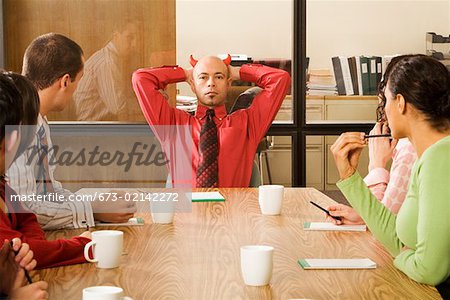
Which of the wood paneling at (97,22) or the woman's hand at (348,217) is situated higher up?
the wood paneling at (97,22)

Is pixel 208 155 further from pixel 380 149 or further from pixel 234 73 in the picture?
pixel 380 149

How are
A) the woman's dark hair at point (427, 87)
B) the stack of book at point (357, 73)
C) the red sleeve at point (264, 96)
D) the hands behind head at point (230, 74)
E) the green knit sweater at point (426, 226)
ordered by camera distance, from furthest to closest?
1. the stack of book at point (357, 73)
2. the hands behind head at point (230, 74)
3. the red sleeve at point (264, 96)
4. the woman's dark hair at point (427, 87)
5. the green knit sweater at point (426, 226)

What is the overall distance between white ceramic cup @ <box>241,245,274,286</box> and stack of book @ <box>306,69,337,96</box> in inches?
142

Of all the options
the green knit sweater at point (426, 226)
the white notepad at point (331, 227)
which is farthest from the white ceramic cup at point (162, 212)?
the green knit sweater at point (426, 226)

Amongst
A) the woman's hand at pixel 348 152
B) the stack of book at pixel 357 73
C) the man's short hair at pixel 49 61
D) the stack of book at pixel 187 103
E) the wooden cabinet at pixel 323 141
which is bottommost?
the wooden cabinet at pixel 323 141

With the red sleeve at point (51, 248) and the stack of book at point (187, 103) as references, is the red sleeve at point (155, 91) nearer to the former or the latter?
the stack of book at point (187, 103)

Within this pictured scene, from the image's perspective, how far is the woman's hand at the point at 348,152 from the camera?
7.23ft

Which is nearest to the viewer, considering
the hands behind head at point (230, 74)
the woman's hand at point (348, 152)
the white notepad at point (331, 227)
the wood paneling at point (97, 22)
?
the woman's hand at point (348, 152)

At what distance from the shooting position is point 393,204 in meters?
2.55

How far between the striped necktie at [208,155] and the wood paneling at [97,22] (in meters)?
1.33

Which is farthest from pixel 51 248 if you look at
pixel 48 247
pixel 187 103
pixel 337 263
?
pixel 187 103

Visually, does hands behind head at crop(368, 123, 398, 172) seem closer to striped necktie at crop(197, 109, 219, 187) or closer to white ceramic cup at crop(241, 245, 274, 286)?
striped necktie at crop(197, 109, 219, 187)

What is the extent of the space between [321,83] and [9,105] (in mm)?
3624

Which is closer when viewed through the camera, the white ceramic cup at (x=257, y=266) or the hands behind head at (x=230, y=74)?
the white ceramic cup at (x=257, y=266)
